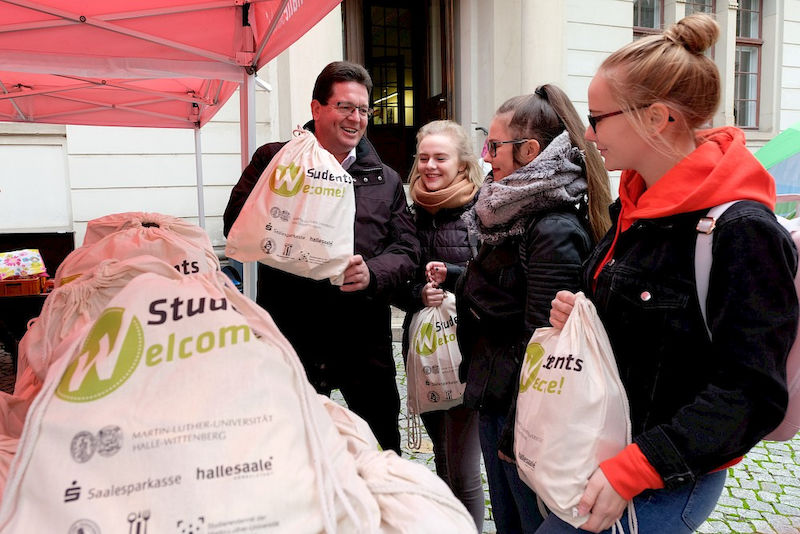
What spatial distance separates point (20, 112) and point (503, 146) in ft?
13.7

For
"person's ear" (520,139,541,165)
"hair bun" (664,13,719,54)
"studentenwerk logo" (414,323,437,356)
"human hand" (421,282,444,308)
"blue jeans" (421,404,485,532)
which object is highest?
"hair bun" (664,13,719,54)

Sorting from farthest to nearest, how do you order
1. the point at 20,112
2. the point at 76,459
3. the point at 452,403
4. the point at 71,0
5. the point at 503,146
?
1. the point at 20,112
2. the point at 71,0
3. the point at 452,403
4. the point at 503,146
5. the point at 76,459

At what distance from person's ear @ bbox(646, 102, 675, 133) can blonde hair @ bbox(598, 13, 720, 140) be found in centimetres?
1

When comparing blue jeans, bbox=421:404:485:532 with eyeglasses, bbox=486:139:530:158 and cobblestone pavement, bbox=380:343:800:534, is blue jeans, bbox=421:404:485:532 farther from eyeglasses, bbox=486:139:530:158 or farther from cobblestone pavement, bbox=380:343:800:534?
eyeglasses, bbox=486:139:530:158

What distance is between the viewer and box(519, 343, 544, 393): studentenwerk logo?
1271 millimetres

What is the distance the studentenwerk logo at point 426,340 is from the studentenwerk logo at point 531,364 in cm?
101

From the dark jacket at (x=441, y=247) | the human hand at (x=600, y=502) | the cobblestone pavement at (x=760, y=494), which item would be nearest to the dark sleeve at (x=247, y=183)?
the dark jacket at (x=441, y=247)

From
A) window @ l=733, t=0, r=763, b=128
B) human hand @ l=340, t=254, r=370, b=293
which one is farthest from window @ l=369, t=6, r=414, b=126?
human hand @ l=340, t=254, r=370, b=293

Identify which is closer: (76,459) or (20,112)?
(76,459)

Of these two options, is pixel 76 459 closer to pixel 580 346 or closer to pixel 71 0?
pixel 580 346

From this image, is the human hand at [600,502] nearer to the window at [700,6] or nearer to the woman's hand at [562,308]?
the woman's hand at [562,308]

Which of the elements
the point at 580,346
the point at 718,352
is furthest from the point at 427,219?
the point at 718,352

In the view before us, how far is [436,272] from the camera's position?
7.69 feet

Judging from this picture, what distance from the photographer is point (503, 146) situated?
5.74ft
